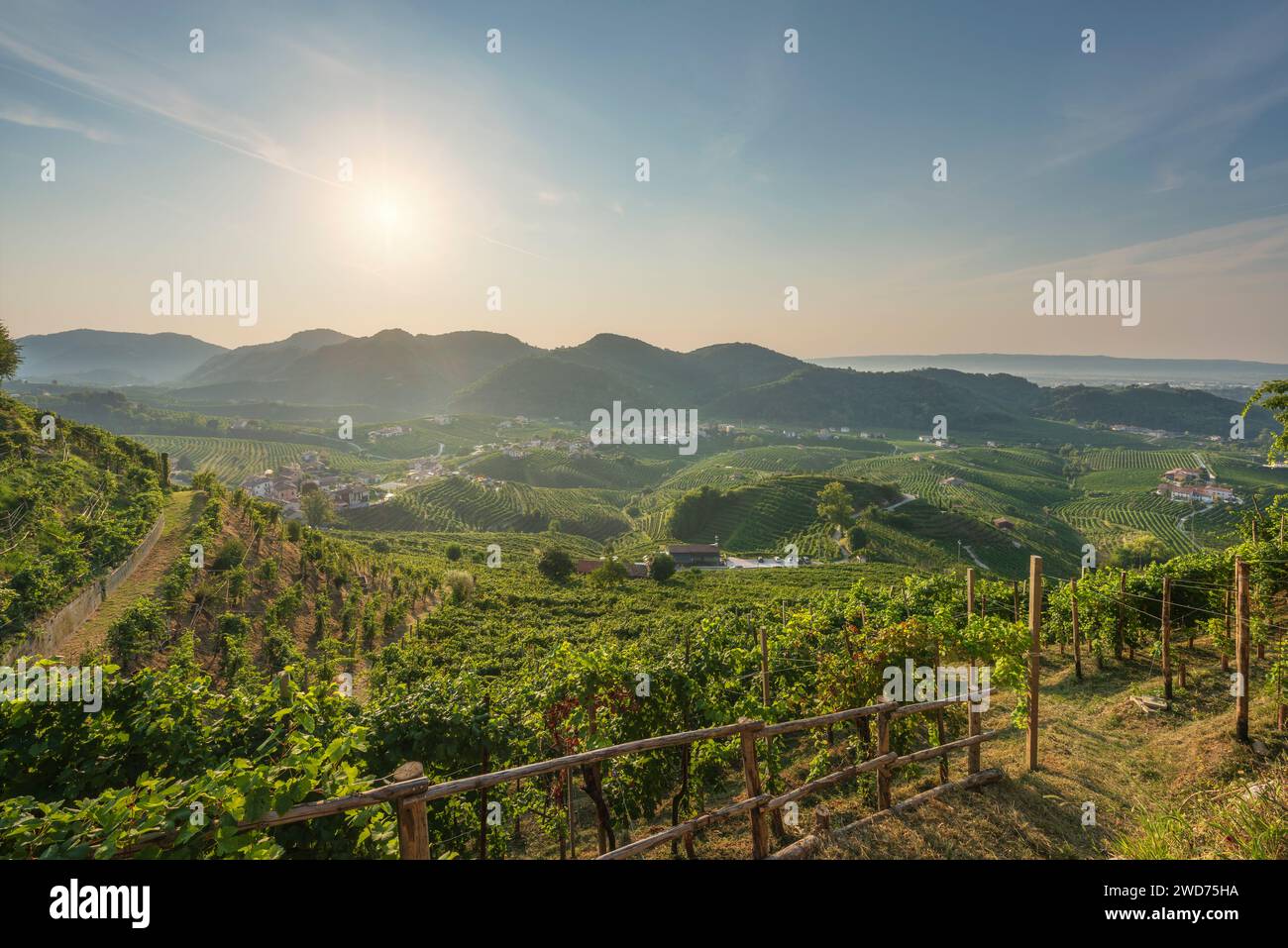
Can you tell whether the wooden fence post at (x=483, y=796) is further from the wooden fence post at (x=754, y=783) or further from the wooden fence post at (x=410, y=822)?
the wooden fence post at (x=754, y=783)

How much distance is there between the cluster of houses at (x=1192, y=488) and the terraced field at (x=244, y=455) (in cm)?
16285

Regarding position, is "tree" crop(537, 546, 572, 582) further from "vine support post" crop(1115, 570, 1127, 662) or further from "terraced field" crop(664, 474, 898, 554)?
"vine support post" crop(1115, 570, 1127, 662)

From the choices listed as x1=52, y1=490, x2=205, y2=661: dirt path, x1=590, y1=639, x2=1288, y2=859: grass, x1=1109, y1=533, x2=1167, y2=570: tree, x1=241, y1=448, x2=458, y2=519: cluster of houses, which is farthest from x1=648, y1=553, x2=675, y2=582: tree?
x1=241, y1=448, x2=458, y2=519: cluster of houses

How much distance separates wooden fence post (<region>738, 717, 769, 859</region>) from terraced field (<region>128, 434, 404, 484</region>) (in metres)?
125

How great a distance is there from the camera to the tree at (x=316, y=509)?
6944cm

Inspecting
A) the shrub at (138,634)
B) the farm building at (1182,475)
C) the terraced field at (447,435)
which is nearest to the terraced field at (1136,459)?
the farm building at (1182,475)

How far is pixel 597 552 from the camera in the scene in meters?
74.8

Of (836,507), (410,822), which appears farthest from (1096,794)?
(836,507)

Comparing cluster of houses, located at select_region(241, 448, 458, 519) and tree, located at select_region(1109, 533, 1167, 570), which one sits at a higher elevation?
cluster of houses, located at select_region(241, 448, 458, 519)

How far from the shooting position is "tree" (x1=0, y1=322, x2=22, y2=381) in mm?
26844

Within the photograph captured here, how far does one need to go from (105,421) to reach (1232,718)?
223850mm

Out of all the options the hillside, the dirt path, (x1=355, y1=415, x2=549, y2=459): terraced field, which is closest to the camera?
the hillside
